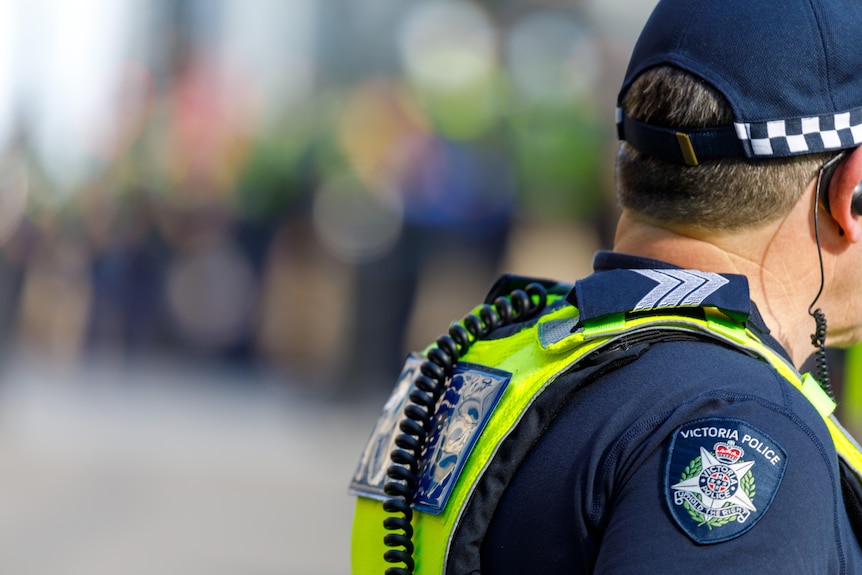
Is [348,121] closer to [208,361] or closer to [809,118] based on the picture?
[208,361]

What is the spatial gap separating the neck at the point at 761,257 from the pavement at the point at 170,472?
13.8 ft

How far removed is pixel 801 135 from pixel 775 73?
0.31ft

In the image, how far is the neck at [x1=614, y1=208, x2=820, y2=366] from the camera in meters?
1.71

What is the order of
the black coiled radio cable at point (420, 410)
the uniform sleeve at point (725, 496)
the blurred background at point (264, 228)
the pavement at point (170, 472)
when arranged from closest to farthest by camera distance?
the uniform sleeve at point (725, 496) < the black coiled radio cable at point (420, 410) < the pavement at point (170, 472) < the blurred background at point (264, 228)

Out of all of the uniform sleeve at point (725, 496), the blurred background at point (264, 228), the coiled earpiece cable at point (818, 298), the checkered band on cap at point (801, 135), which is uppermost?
the blurred background at point (264, 228)

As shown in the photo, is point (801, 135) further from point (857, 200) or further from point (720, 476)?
point (720, 476)

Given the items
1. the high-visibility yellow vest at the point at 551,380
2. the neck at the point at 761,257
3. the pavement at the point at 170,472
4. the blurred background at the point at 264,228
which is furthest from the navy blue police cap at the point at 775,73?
the blurred background at the point at 264,228

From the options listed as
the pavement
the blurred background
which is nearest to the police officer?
the pavement

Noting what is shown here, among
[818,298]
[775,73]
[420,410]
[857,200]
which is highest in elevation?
[775,73]

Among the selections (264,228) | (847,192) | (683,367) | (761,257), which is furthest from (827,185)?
(264,228)

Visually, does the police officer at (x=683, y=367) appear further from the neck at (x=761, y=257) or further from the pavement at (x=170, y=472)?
the pavement at (x=170, y=472)

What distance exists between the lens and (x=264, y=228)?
389 inches

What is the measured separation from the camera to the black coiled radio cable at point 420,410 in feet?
5.49

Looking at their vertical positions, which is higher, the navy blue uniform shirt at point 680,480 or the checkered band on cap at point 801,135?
the checkered band on cap at point 801,135
